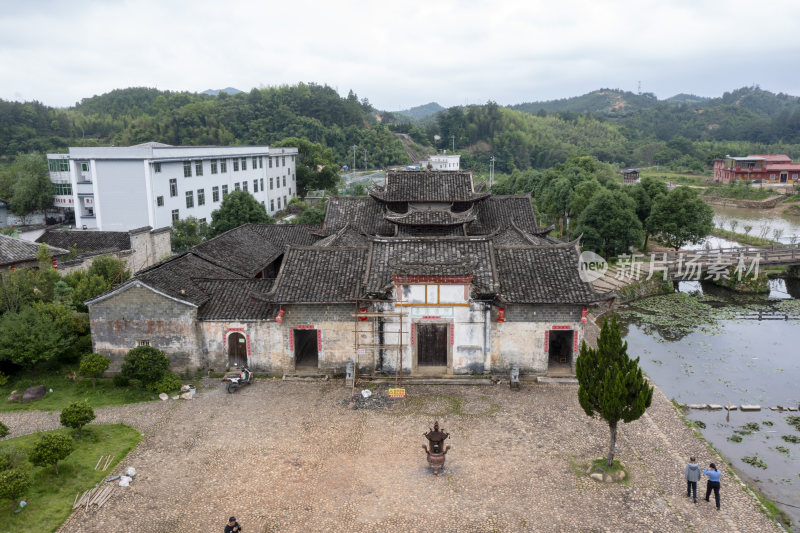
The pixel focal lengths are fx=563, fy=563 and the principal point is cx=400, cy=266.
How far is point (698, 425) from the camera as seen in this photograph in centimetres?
1797

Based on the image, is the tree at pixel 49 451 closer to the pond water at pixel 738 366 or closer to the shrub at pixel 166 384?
the shrub at pixel 166 384

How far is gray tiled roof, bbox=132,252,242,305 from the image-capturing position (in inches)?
765

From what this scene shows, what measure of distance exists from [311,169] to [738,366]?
170 feet

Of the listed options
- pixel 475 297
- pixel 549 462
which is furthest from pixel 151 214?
pixel 549 462

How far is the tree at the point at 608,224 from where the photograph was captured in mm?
37906

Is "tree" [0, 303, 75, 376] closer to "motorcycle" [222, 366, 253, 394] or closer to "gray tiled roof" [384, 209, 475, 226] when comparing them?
"motorcycle" [222, 366, 253, 394]

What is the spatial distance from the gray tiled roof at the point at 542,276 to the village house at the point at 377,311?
37mm

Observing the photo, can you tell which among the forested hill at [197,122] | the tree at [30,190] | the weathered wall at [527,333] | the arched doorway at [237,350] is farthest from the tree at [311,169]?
the weathered wall at [527,333]

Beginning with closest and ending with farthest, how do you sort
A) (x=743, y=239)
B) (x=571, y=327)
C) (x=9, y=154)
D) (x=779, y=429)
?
(x=779, y=429), (x=571, y=327), (x=743, y=239), (x=9, y=154)

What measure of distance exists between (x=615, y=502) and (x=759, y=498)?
377cm

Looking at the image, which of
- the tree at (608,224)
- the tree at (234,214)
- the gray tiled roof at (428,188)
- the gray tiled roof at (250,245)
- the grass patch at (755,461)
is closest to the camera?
the grass patch at (755,461)

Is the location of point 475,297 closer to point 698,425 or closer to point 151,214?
point 698,425

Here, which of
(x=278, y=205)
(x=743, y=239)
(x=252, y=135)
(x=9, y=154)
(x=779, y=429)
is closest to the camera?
(x=779, y=429)

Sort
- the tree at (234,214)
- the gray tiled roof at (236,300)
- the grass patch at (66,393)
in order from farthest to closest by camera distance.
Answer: the tree at (234,214) → the gray tiled roof at (236,300) → the grass patch at (66,393)
